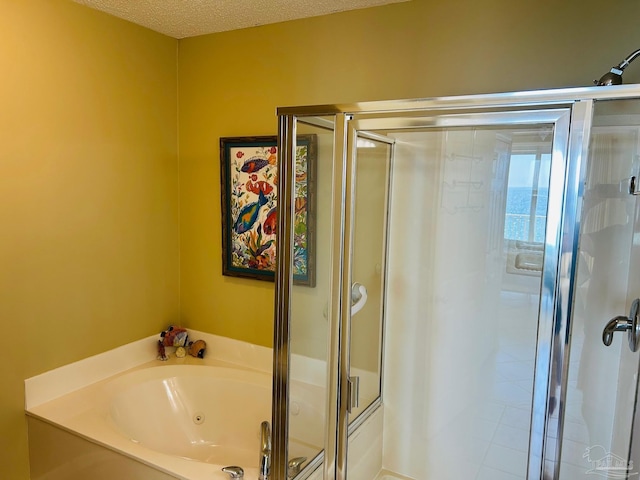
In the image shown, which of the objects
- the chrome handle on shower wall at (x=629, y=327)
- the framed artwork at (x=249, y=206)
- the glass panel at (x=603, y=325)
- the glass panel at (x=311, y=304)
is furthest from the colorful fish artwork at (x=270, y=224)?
the chrome handle on shower wall at (x=629, y=327)

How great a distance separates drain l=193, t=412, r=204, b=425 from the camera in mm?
2562

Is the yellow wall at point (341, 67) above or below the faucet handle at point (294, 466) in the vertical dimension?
above

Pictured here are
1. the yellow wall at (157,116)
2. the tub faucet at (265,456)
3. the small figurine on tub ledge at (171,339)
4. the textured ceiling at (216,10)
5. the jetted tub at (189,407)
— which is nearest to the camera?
the tub faucet at (265,456)

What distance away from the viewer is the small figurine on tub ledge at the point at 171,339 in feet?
8.96

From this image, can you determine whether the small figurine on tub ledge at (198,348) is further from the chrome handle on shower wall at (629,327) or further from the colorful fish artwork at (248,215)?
the chrome handle on shower wall at (629,327)

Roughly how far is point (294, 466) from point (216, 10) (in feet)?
6.70

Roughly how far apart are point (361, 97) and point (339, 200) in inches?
30.8

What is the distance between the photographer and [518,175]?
6.53 ft

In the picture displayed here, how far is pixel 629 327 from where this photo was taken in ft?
5.73

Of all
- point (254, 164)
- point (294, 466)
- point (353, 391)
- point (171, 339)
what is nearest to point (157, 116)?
point (254, 164)

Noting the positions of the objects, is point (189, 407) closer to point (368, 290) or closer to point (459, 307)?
point (368, 290)

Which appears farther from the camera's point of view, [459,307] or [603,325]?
[459,307]

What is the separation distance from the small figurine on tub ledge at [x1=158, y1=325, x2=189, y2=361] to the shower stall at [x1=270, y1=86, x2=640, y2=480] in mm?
1195

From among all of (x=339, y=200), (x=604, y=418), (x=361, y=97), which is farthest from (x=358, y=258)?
(x=604, y=418)
